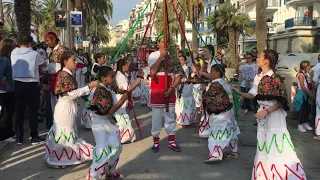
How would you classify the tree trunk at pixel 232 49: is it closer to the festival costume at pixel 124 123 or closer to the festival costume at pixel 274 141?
the festival costume at pixel 124 123

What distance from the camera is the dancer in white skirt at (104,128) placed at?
13.9ft

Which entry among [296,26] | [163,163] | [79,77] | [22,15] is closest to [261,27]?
[79,77]

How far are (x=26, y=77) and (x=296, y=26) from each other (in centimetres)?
3613

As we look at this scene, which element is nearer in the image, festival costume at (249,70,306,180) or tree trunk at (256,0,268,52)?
festival costume at (249,70,306,180)

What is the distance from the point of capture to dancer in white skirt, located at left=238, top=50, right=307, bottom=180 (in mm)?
4027

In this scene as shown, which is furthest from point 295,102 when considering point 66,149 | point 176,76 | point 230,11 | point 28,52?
point 230,11

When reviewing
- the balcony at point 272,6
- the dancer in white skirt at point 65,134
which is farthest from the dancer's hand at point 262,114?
the balcony at point 272,6

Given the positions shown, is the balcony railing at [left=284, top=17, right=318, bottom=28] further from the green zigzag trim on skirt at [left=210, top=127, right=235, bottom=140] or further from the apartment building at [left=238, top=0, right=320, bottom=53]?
the green zigzag trim on skirt at [left=210, top=127, right=235, bottom=140]

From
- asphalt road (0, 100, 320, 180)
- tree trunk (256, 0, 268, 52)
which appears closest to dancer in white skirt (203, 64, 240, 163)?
asphalt road (0, 100, 320, 180)

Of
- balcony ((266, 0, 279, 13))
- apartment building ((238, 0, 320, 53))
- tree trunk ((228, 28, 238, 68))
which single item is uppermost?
balcony ((266, 0, 279, 13))

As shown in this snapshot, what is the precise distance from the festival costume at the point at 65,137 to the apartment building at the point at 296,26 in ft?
97.4

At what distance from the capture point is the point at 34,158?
5.55 m

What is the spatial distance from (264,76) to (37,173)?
3.37 metres

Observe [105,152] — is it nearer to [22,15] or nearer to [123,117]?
[123,117]
